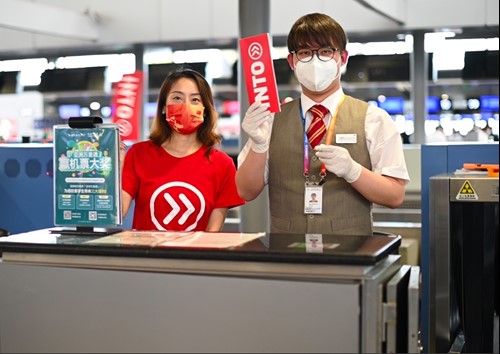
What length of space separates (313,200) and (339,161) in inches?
9.1

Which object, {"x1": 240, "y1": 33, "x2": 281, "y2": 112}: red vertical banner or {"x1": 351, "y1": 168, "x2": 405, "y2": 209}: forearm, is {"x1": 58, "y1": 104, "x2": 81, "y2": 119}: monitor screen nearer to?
{"x1": 240, "y1": 33, "x2": 281, "y2": 112}: red vertical banner

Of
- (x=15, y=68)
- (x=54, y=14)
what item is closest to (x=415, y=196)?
(x=54, y=14)

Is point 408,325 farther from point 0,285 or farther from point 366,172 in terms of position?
point 0,285

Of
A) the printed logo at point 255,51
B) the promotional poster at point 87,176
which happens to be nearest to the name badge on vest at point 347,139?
the printed logo at point 255,51

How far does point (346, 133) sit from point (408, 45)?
811cm

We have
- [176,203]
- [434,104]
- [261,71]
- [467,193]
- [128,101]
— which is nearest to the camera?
[261,71]

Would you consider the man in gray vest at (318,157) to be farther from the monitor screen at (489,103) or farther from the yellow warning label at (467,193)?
the monitor screen at (489,103)

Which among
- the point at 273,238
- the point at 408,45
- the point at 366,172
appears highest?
the point at 408,45

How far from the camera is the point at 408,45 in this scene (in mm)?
10383

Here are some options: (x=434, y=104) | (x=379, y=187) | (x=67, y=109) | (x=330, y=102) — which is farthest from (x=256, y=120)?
(x=67, y=109)

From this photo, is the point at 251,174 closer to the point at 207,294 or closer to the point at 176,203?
the point at 176,203

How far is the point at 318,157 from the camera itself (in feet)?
8.36

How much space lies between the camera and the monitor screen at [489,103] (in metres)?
10.7

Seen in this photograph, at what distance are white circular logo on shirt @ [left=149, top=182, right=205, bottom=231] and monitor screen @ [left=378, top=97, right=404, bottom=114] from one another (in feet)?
28.5
